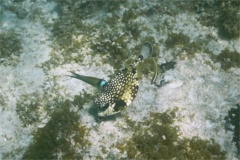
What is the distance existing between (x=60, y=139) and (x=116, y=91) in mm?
1221

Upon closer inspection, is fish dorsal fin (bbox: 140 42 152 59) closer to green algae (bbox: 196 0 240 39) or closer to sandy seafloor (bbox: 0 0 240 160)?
sandy seafloor (bbox: 0 0 240 160)

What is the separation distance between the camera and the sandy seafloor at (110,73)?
4.70 meters

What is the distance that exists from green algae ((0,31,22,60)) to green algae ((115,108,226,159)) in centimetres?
288

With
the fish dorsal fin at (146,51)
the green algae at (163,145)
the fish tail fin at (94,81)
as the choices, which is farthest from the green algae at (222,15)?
→ the fish tail fin at (94,81)

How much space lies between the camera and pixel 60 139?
4699mm

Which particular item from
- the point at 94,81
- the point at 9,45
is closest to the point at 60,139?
the point at 94,81

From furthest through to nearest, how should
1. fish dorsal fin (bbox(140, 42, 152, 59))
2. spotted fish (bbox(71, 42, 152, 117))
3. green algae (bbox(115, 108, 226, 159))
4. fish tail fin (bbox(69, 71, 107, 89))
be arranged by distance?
1. fish dorsal fin (bbox(140, 42, 152, 59))
2. fish tail fin (bbox(69, 71, 107, 89))
3. spotted fish (bbox(71, 42, 152, 117))
4. green algae (bbox(115, 108, 226, 159))

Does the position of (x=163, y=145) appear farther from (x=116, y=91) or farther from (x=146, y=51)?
(x=146, y=51)

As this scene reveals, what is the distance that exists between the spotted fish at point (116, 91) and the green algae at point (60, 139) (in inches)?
20.6

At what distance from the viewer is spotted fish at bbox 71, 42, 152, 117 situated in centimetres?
468

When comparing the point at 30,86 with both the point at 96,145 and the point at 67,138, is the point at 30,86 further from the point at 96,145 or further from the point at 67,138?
the point at 96,145

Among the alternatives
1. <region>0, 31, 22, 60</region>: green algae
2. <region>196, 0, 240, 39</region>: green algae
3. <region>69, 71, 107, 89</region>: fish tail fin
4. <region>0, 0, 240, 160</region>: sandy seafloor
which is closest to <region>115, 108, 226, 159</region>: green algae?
<region>0, 0, 240, 160</region>: sandy seafloor

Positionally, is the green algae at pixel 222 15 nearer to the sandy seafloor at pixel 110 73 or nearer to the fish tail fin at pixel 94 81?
the sandy seafloor at pixel 110 73

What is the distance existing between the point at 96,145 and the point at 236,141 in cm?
231
